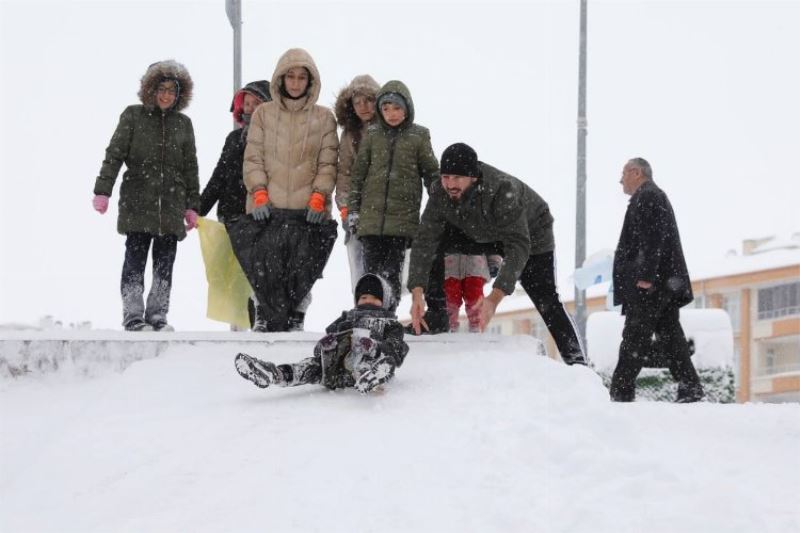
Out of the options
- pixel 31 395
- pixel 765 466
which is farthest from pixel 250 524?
pixel 31 395

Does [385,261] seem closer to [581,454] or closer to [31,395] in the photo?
[31,395]

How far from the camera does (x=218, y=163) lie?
307 inches

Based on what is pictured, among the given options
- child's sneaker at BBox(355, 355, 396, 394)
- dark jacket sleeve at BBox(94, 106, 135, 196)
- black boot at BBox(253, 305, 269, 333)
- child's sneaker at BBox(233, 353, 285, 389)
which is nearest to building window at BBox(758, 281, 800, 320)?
black boot at BBox(253, 305, 269, 333)

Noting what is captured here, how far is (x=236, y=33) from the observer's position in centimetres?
1199

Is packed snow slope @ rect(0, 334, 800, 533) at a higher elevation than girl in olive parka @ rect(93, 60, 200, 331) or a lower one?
lower

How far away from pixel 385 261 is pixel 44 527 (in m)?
3.41

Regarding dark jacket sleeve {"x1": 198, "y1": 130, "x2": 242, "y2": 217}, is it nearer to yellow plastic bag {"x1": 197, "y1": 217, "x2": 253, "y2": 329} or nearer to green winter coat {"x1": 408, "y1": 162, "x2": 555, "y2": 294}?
yellow plastic bag {"x1": 197, "y1": 217, "x2": 253, "y2": 329}

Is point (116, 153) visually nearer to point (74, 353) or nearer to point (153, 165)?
point (153, 165)

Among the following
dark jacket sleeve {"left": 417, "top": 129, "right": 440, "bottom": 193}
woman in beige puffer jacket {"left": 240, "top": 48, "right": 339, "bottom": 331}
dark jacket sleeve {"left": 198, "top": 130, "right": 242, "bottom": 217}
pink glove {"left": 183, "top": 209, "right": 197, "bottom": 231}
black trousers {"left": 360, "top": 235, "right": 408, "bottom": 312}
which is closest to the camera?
black trousers {"left": 360, "top": 235, "right": 408, "bottom": 312}

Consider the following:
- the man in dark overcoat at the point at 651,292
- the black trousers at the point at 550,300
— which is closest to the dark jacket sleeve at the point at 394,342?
the black trousers at the point at 550,300

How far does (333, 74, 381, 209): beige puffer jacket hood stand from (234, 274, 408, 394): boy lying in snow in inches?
68.5

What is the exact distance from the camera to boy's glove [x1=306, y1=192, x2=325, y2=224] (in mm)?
6914

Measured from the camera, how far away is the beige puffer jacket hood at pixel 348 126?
720 cm

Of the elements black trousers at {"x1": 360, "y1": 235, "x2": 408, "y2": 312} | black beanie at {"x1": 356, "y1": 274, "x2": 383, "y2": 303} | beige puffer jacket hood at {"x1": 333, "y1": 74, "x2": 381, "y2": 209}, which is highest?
beige puffer jacket hood at {"x1": 333, "y1": 74, "x2": 381, "y2": 209}
